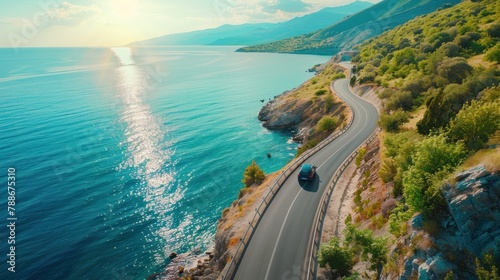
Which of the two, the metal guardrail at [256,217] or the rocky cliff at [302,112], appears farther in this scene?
the rocky cliff at [302,112]

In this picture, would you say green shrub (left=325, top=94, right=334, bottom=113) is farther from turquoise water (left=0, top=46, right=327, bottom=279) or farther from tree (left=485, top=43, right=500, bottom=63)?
tree (left=485, top=43, right=500, bottom=63)

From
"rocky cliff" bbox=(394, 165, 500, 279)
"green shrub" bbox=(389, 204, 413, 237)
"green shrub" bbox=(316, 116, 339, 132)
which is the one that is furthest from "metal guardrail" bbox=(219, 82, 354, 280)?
"green shrub" bbox=(316, 116, 339, 132)

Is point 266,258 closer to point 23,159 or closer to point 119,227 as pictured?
point 119,227

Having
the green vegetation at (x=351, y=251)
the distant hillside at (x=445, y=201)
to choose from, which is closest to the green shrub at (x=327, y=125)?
the distant hillside at (x=445, y=201)

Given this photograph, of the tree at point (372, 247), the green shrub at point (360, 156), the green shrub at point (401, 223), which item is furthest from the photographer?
Answer: the green shrub at point (360, 156)

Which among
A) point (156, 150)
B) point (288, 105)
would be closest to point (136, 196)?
point (156, 150)

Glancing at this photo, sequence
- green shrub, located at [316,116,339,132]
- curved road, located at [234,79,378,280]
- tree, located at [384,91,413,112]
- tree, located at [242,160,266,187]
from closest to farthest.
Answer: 1. curved road, located at [234,79,378,280]
2. tree, located at [242,160,266,187]
3. tree, located at [384,91,413,112]
4. green shrub, located at [316,116,339,132]

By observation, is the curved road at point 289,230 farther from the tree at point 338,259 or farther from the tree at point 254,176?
the tree at point 254,176
